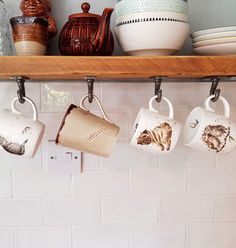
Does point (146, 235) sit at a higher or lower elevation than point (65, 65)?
lower

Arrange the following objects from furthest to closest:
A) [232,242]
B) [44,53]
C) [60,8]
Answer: [232,242]
[60,8]
[44,53]

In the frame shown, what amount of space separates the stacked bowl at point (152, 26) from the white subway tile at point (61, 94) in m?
0.22

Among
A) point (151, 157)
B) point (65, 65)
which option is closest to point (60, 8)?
point (65, 65)

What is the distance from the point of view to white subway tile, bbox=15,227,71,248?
2.92 feet

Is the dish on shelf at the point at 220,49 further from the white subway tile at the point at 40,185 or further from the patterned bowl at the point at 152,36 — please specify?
the white subway tile at the point at 40,185

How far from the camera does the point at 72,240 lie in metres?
0.90

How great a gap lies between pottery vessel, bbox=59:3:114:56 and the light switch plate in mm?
279

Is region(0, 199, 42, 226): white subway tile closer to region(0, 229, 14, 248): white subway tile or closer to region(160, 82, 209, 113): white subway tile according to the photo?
region(0, 229, 14, 248): white subway tile

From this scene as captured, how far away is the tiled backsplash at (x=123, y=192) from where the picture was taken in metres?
0.87

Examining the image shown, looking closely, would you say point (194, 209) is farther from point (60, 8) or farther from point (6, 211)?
point (60, 8)

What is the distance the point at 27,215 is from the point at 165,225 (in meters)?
0.40

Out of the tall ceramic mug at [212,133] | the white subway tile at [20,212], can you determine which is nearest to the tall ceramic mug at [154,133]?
the tall ceramic mug at [212,133]

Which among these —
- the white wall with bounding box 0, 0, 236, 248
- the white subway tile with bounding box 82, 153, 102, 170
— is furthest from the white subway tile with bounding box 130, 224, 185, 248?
the white subway tile with bounding box 82, 153, 102, 170

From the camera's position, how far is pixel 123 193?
35.4 inches
